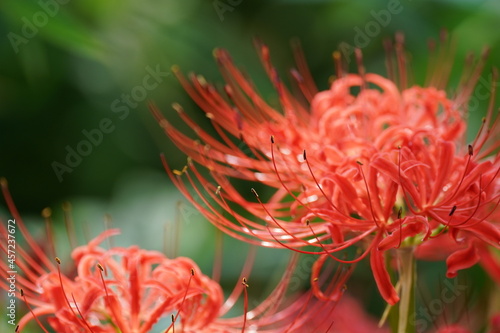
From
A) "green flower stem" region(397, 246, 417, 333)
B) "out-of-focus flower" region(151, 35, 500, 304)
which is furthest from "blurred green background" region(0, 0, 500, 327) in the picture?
"green flower stem" region(397, 246, 417, 333)

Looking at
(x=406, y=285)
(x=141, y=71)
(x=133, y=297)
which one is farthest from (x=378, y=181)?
(x=141, y=71)

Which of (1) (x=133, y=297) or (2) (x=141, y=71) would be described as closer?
(1) (x=133, y=297)

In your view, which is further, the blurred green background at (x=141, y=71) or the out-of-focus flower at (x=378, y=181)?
the blurred green background at (x=141, y=71)

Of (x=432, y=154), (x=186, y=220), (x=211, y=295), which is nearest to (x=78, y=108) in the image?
(x=186, y=220)

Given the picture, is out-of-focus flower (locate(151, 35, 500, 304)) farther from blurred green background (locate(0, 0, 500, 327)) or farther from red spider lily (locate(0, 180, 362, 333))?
blurred green background (locate(0, 0, 500, 327))

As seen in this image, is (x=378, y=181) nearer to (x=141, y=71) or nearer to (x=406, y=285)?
(x=406, y=285)

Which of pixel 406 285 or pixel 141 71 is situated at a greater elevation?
pixel 141 71

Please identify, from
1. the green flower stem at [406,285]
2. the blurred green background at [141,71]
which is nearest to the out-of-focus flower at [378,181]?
the green flower stem at [406,285]

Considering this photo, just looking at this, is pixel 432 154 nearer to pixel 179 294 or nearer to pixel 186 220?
pixel 179 294

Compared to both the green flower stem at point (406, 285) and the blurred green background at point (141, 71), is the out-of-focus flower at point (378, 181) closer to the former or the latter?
the green flower stem at point (406, 285)
